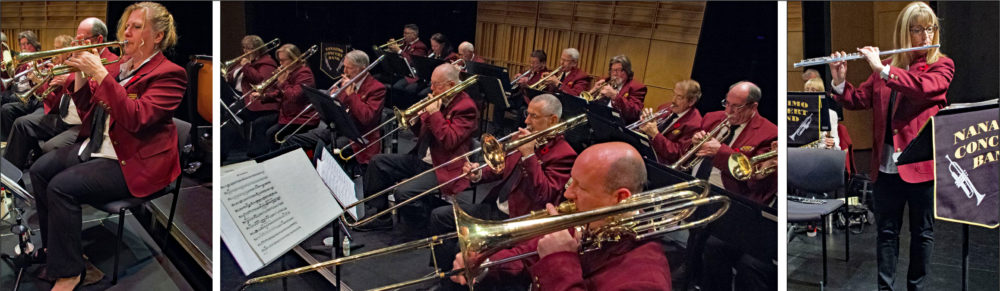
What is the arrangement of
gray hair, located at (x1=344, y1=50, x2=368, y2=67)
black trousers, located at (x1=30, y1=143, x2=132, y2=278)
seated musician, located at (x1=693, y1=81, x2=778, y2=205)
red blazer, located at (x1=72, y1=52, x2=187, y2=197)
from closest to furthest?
seated musician, located at (x1=693, y1=81, x2=778, y2=205)
red blazer, located at (x1=72, y1=52, x2=187, y2=197)
black trousers, located at (x1=30, y1=143, x2=132, y2=278)
gray hair, located at (x1=344, y1=50, x2=368, y2=67)

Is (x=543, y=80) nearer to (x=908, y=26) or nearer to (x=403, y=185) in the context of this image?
(x=403, y=185)

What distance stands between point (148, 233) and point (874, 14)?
11.8 feet

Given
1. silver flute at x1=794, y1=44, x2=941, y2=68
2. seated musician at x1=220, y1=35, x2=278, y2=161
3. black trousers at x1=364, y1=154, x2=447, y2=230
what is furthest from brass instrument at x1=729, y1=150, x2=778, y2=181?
seated musician at x1=220, y1=35, x2=278, y2=161

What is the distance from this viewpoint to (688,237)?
8.93 ft

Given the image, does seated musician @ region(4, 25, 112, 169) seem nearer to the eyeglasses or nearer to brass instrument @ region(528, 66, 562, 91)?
brass instrument @ region(528, 66, 562, 91)

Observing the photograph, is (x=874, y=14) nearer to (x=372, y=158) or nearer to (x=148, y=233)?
(x=372, y=158)

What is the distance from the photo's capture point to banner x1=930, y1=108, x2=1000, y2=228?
8.90 ft

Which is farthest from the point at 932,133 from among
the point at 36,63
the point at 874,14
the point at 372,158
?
the point at 36,63

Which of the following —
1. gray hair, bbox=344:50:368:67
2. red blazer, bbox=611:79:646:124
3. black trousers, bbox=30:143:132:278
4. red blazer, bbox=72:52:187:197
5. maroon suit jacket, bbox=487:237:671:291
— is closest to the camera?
maroon suit jacket, bbox=487:237:671:291

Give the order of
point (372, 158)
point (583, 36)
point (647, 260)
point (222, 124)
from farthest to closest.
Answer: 1. point (222, 124)
2. point (372, 158)
3. point (583, 36)
4. point (647, 260)

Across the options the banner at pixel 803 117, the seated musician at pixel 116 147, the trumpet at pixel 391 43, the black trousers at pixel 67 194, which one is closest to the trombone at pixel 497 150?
the trumpet at pixel 391 43

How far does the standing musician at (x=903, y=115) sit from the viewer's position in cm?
273

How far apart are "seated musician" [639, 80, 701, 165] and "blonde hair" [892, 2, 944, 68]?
872mm

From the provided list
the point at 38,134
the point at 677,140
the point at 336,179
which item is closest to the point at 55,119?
the point at 38,134
